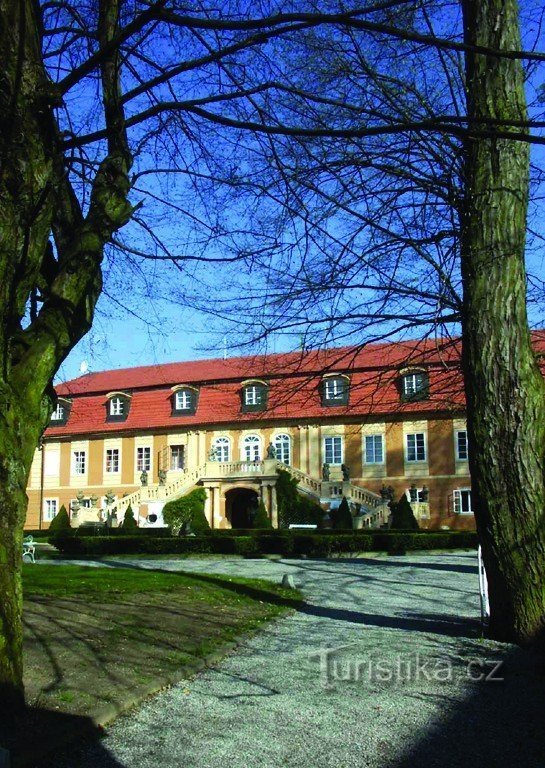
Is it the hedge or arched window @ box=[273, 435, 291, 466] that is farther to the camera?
arched window @ box=[273, 435, 291, 466]

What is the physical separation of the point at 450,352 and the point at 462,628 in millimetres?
3727

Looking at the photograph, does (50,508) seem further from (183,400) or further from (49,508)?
(183,400)

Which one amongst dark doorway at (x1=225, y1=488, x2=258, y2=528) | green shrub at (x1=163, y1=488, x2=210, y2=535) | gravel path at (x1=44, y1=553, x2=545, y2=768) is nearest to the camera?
gravel path at (x1=44, y1=553, x2=545, y2=768)

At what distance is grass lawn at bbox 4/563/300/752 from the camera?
5113 mm

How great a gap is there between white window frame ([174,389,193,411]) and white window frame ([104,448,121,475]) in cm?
408

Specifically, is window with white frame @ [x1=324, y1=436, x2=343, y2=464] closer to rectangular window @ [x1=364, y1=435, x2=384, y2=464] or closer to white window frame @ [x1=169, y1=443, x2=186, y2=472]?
rectangular window @ [x1=364, y1=435, x2=384, y2=464]

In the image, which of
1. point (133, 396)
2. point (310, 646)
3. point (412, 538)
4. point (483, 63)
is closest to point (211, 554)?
point (412, 538)

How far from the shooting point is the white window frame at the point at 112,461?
4156cm

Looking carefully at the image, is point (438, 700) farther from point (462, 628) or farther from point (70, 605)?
point (70, 605)

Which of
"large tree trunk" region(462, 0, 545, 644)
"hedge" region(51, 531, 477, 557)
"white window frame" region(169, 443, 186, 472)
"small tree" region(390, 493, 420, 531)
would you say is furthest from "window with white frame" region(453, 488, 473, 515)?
"large tree trunk" region(462, 0, 545, 644)

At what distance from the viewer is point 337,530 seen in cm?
2742

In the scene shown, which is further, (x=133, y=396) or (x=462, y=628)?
(x=133, y=396)

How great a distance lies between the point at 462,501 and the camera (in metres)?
35.4

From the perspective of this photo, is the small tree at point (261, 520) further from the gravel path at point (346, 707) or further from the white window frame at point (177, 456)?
the gravel path at point (346, 707)
